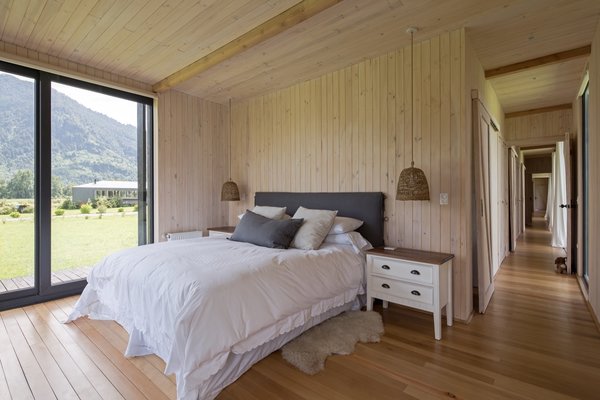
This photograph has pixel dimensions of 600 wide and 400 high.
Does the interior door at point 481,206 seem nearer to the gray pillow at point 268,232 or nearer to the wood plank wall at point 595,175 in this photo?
the wood plank wall at point 595,175

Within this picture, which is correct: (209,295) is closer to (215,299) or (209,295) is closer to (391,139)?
(215,299)

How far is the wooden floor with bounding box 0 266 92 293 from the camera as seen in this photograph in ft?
10.2

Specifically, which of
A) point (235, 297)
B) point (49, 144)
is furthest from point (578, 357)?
point (49, 144)

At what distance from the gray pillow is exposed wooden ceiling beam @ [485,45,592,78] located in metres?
3.01

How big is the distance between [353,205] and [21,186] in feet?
12.0

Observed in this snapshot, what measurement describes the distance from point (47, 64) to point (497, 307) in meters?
5.43

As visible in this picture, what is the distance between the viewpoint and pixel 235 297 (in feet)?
5.96

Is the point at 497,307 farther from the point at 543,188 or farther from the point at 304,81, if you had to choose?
the point at 543,188

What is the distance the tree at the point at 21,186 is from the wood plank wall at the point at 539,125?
24.5ft

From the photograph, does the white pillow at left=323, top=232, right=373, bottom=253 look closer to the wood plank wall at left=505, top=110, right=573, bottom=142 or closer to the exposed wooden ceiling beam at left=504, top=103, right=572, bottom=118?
the wood plank wall at left=505, top=110, right=573, bottom=142

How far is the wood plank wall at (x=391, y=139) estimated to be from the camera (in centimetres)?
273

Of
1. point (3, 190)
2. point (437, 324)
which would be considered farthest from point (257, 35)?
point (3, 190)

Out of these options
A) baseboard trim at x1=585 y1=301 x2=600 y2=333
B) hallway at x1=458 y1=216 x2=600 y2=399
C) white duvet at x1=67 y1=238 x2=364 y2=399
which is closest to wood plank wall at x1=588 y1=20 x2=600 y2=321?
baseboard trim at x1=585 y1=301 x2=600 y2=333

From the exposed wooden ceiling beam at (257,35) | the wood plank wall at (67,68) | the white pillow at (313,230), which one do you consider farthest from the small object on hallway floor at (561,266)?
the wood plank wall at (67,68)
